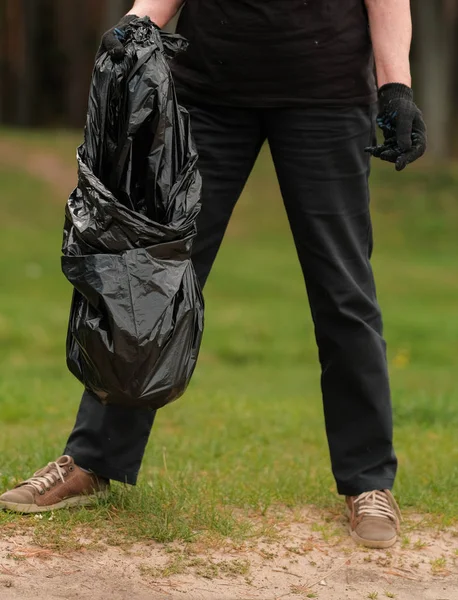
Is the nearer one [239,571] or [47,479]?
[239,571]

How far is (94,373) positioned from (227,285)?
400 inches

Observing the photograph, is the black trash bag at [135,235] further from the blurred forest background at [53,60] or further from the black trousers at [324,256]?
the blurred forest background at [53,60]

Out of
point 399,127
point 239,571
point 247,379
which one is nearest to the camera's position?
point 239,571

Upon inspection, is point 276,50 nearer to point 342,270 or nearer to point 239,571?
point 342,270

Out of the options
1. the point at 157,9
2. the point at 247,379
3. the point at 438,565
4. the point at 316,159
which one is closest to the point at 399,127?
the point at 316,159

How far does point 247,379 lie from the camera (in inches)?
343

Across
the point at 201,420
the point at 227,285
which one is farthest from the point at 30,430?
the point at 227,285

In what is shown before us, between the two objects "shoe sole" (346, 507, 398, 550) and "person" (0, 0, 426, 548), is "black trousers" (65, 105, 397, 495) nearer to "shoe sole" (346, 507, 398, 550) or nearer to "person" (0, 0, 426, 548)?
"person" (0, 0, 426, 548)

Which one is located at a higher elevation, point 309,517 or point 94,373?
point 94,373

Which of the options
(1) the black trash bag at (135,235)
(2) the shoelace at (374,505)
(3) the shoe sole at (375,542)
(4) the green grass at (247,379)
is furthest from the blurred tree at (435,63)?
(1) the black trash bag at (135,235)

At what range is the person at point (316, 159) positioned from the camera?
372 centimetres

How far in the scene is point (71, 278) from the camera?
3354 millimetres

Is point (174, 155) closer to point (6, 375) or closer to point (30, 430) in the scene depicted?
point (30, 430)

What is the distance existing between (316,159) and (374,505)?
1.25m
